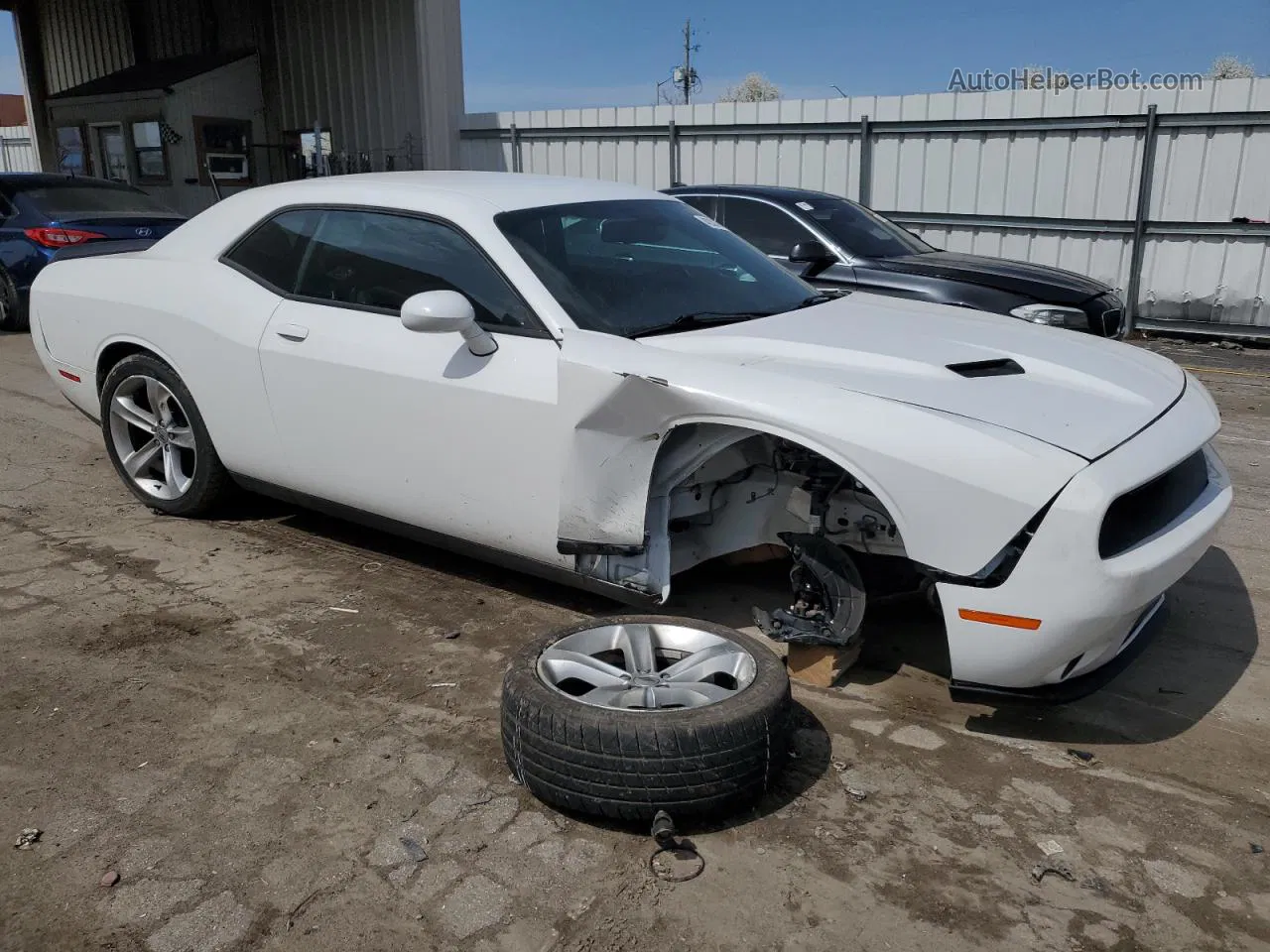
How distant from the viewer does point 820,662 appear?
3.38m

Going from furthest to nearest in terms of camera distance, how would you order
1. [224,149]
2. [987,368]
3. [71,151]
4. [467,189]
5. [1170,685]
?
1. [71,151]
2. [224,149]
3. [467,189]
4. [1170,685]
5. [987,368]

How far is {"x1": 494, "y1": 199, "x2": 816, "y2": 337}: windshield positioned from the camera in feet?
11.9

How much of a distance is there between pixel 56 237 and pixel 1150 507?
9606mm

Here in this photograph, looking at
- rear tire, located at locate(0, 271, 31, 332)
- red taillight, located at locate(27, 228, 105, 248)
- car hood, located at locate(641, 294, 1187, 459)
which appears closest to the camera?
car hood, located at locate(641, 294, 1187, 459)

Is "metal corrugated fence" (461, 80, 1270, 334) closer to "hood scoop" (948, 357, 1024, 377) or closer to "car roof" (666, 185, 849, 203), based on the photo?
"car roof" (666, 185, 849, 203)

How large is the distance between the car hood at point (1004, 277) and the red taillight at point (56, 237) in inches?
279

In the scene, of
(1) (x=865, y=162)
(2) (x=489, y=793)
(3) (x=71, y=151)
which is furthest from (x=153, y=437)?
(3) (x=71, y=151)

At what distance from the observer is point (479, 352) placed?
3.57 m

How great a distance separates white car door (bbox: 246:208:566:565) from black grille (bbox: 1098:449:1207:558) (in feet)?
5.38

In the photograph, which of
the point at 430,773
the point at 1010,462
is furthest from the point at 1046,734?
the point at 430,773

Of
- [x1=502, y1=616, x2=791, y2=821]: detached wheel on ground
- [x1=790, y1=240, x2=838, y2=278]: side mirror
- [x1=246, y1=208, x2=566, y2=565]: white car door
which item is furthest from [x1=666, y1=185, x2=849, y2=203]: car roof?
[x1=502, y1=616, x2=791, y2=821]: detached wheel on ground

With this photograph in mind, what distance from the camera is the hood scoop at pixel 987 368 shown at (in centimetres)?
324

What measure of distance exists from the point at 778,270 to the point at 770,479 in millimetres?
1295

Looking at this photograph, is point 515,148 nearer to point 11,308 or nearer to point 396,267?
point 11,308
